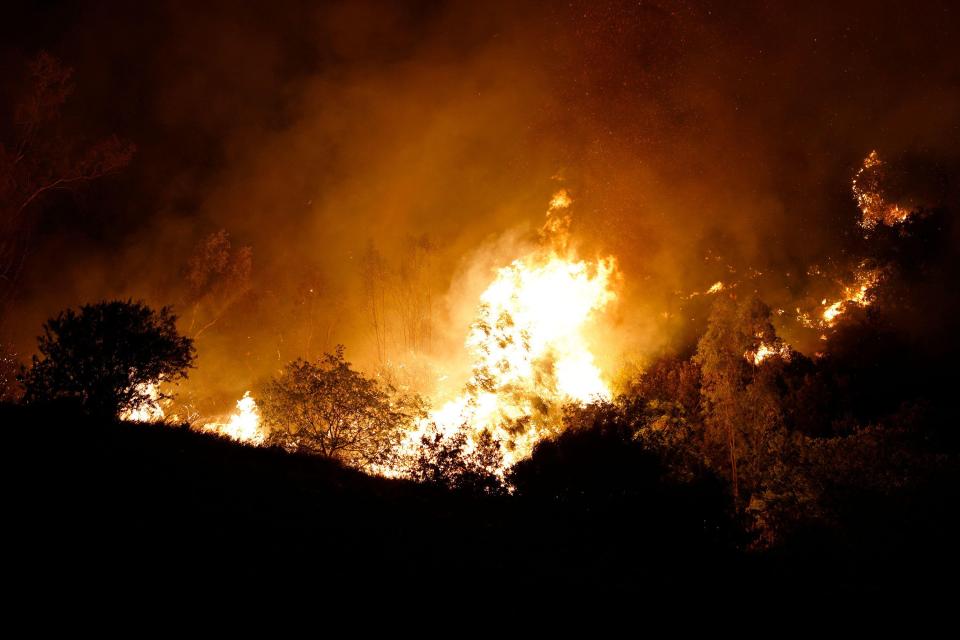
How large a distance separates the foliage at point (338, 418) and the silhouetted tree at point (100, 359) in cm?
775

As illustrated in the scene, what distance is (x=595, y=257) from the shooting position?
4000 centimetres

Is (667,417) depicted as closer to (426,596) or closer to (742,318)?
(742,318)

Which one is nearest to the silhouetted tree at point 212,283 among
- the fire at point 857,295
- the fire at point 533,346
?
the fire at point 533,346

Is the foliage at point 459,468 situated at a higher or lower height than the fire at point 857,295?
lower

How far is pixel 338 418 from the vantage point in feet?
71.4

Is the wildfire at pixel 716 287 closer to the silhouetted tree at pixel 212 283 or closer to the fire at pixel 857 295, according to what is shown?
the fire at pixel 857 295

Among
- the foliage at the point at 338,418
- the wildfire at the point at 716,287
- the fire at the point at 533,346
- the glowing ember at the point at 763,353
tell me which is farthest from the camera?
the wildfire at the point at 716,287

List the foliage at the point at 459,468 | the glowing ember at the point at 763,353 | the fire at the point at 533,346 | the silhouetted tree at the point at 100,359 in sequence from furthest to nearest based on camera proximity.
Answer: the fire at the point at 533,346
the glowing ember at the point at 763,353
the foliage at the point at 459,468
the silhouetted tree at the point at 100,359

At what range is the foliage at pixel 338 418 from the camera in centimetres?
2130

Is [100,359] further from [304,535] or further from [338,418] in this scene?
[304,535]

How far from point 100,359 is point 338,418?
9.73 metres

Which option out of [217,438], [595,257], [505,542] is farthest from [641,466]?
[595,257]

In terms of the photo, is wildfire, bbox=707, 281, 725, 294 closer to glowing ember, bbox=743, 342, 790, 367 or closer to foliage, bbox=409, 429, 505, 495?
glowing ember, bbox=743, 342, 790, 367

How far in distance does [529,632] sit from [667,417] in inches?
1123
